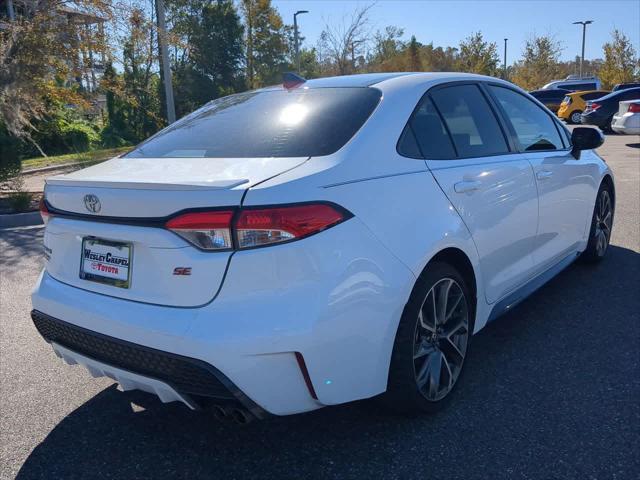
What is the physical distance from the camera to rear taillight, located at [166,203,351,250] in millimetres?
2156

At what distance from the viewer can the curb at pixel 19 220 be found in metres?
8.85

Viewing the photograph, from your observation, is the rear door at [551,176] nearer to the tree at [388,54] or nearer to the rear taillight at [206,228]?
the rear taillight at [206,228]

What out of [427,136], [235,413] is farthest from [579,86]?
[235,413]

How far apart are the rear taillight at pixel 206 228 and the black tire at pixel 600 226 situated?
3.78 m

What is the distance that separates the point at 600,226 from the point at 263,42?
2968 cm

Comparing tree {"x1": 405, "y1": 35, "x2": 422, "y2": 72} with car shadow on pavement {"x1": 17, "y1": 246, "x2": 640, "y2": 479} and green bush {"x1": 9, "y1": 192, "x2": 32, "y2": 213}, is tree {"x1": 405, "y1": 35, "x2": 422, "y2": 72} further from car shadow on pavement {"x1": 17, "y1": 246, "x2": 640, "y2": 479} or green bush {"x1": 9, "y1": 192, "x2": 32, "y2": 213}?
car shadow on pavement {"x1": 17, "y1": 246, "x2": 640, "y2": 479}

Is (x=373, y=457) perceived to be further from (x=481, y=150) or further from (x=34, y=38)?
(x=34, y=38)

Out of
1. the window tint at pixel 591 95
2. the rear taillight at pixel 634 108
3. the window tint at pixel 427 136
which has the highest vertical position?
the window tint at pixel 427 136

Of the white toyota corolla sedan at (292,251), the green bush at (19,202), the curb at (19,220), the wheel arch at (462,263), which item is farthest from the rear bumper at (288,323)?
the green bush at (19,202)

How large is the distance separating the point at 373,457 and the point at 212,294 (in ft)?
3.46

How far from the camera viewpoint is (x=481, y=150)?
133 inches

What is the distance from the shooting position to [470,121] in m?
3.42

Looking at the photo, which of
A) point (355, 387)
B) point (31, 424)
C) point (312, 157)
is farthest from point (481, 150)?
point (31, 424)

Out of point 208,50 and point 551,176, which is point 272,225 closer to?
point 551,176
